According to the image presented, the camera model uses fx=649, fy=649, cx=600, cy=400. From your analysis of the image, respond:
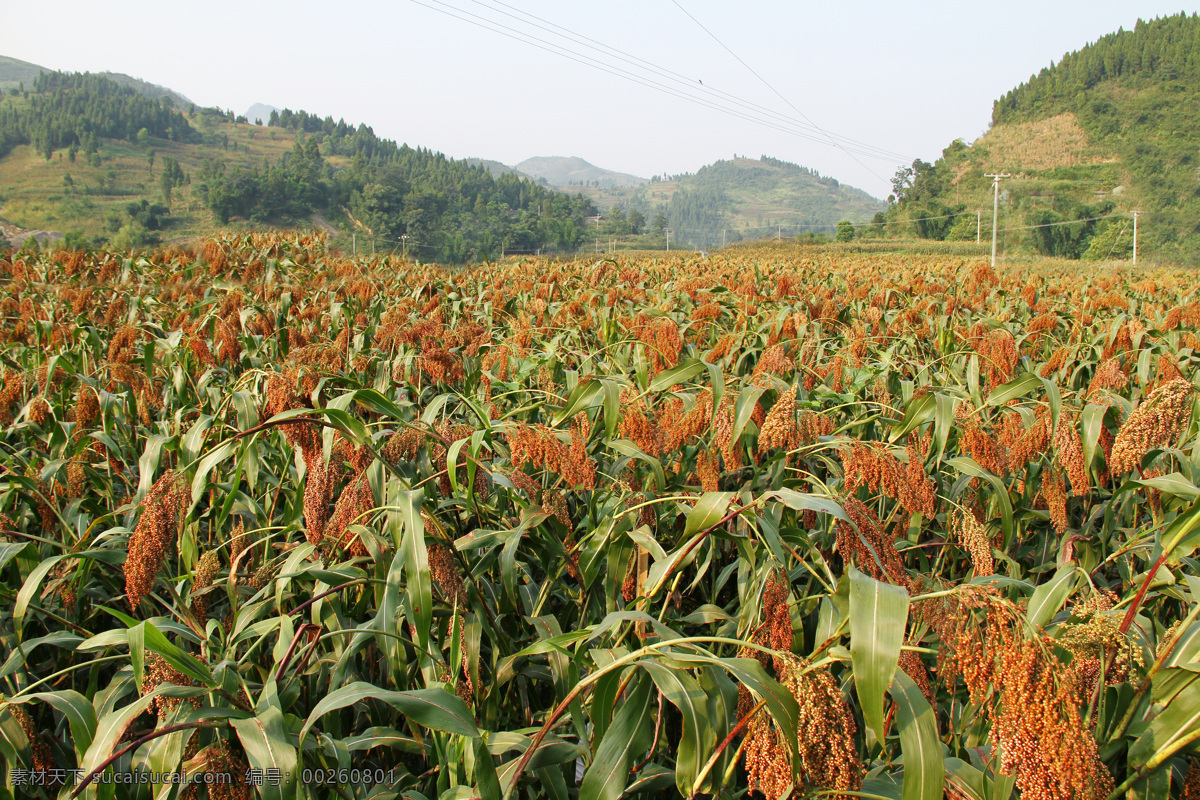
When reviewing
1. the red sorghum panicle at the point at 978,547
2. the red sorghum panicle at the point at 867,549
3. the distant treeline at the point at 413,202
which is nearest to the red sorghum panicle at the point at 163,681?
the red sorghum panicle at the point at 867,549

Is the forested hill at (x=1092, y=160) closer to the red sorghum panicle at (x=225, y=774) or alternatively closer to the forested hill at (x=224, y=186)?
the forested hill at (x=224, y=186)

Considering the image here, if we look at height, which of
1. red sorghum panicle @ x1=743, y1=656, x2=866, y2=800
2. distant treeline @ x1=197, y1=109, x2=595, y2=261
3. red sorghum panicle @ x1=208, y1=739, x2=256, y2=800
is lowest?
red sorghum panicle @ x1=208, y1=739, x2=256, y2=800

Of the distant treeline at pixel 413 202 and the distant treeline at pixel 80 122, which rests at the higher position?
the distant treeline at pixel 80 122

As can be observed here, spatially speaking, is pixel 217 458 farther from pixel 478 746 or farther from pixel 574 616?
pixel 574 616

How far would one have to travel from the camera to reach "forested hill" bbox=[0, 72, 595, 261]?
6322 cm

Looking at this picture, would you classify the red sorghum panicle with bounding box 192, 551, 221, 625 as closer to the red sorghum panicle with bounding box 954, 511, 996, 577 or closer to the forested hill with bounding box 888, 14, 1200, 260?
the red sorghum panicle with bounding box 954, 511, 996, 577

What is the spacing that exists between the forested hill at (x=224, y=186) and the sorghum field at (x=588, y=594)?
4357 cm

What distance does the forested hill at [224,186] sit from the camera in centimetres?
6322

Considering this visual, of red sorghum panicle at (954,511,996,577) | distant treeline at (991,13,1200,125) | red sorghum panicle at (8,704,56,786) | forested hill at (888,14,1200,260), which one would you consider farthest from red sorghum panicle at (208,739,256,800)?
distant treeline at (991,13,1200,125)

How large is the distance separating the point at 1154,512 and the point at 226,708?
2.53 metres

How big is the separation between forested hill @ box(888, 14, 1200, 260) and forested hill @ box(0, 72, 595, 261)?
52.1 meters

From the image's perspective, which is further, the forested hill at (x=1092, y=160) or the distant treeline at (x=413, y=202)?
the forested hill at (x=1092, y=160)

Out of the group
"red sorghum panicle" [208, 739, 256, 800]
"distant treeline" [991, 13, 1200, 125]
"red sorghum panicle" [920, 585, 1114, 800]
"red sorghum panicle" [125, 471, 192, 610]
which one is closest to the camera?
"red sorghum panicle" [920, 585, 1114, 800]

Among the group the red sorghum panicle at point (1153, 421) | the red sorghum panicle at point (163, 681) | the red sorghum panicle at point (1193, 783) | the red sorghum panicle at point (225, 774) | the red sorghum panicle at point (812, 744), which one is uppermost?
the red sorghum panicle at point (1153, 421)
